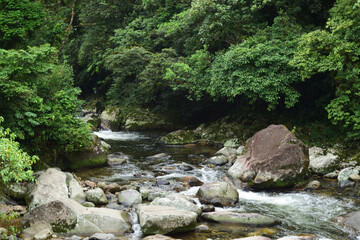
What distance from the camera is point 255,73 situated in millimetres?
14633

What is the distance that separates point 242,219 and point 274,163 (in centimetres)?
320

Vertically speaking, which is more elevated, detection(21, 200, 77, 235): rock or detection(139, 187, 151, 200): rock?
detection(21, 200, 77, 235): rock

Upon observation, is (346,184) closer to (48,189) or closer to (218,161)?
(218,161)

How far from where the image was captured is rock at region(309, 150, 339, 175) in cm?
1179

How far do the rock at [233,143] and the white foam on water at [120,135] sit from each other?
6.18 m

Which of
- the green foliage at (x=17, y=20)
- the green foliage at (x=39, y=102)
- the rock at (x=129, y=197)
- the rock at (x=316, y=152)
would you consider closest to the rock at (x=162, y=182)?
the rock at (x=129, y=197)

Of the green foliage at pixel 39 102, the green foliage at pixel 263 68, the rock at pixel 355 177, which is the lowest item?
the rock at pixel 355 177

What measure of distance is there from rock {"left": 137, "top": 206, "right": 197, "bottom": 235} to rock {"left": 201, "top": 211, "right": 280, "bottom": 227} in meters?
0.72

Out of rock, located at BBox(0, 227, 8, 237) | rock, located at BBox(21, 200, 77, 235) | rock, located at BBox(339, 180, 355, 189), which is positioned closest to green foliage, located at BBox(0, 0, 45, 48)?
rock, located at BBox(21, 200, 77, 235)

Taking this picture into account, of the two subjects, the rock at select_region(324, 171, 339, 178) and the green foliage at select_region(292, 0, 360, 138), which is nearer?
the rock at select_region(324, 171, 339, 178)

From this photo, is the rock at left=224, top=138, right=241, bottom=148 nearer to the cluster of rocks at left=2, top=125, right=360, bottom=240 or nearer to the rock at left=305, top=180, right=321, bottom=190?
the cluster of rocks at left=2, top=125, right=360, bottom=240

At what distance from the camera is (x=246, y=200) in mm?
9383

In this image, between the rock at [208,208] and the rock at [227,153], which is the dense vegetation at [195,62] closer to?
the rock at [227,153]

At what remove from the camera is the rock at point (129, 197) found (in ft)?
28.7
